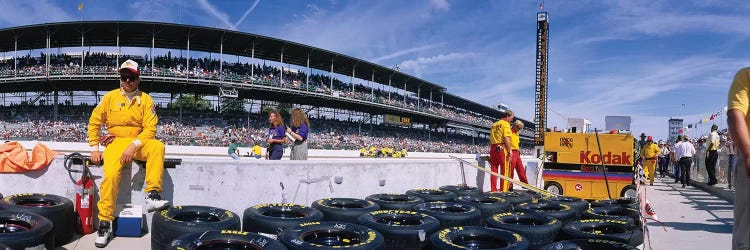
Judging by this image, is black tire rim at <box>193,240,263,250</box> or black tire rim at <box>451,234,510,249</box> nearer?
black tire rim at <box>193,240,263,250</box>

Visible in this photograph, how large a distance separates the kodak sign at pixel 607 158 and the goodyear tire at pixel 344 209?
6.15 metres

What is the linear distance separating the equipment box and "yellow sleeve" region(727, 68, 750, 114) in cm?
513

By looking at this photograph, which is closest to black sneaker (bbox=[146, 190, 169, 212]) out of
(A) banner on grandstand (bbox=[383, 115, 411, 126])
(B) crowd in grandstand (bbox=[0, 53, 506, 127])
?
(B) crowd in grandstand (bbox=[0, 53, 506, 127])

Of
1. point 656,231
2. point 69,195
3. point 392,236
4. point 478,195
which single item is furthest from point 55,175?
point 656,231

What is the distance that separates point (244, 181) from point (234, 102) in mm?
33363

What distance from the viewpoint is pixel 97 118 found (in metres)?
4.59

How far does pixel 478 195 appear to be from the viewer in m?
6.25

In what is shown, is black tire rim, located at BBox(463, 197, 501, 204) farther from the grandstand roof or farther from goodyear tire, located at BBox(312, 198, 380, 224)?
the grandstand roof

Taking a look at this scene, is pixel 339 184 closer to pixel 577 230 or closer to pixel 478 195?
pixel 478 195

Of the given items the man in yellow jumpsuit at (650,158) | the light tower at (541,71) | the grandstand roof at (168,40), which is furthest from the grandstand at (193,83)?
the man in yellow jumpsuit at (650,158)

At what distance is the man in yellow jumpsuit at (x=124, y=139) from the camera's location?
14.3 ft

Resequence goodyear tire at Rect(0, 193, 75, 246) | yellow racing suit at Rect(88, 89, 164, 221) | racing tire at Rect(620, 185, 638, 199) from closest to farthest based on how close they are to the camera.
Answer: goodyear tire at Rect(0, 193, 75, 246) → yellow racing suit at Rect(88, 89, 164, 221) → racing tire at Rect(620, 185, 638, 199)

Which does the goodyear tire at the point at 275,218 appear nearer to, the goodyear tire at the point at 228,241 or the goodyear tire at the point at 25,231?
the goodyear tire at the point at 228,241

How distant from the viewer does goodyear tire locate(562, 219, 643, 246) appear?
3.74 metres
